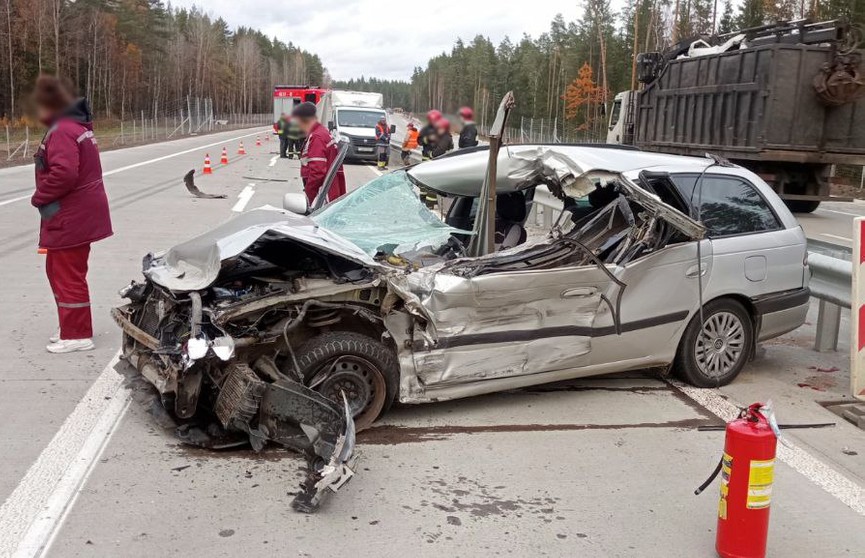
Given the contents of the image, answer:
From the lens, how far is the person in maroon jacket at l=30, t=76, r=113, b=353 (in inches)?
223

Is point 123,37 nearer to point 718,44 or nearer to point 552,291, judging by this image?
point 718,44

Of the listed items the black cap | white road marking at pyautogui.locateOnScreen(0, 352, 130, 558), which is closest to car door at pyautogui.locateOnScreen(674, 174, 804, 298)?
white road marking at pyautogui.locateOnScreen(0, 352, 130, 558)

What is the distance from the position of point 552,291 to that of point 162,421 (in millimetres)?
2474

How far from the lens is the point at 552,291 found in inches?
191

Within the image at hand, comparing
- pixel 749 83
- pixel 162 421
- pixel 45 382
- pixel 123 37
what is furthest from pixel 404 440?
pixel 123 37

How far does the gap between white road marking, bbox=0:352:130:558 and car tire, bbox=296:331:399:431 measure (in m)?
1.24

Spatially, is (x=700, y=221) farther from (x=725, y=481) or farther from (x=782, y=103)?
(x=782, y=103)

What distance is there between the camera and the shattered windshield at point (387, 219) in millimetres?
5328

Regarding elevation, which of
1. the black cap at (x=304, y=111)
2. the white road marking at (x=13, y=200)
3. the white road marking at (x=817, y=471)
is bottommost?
the white road marking at (x=817, y=471)

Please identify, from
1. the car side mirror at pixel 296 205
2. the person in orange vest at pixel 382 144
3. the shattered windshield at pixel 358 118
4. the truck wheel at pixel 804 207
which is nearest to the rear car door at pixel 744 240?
the car side mirror at pixel 296 205

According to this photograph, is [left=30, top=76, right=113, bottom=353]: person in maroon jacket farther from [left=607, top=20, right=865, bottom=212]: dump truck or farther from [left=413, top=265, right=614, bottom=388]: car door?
[left=607, top=20, right=865, bottom=212]: dump truck

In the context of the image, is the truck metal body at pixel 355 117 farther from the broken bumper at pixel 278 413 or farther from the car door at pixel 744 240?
the broken bumper at pixel 278 413

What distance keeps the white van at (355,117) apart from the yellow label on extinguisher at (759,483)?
24.8 metres

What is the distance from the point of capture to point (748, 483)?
3150 mm
